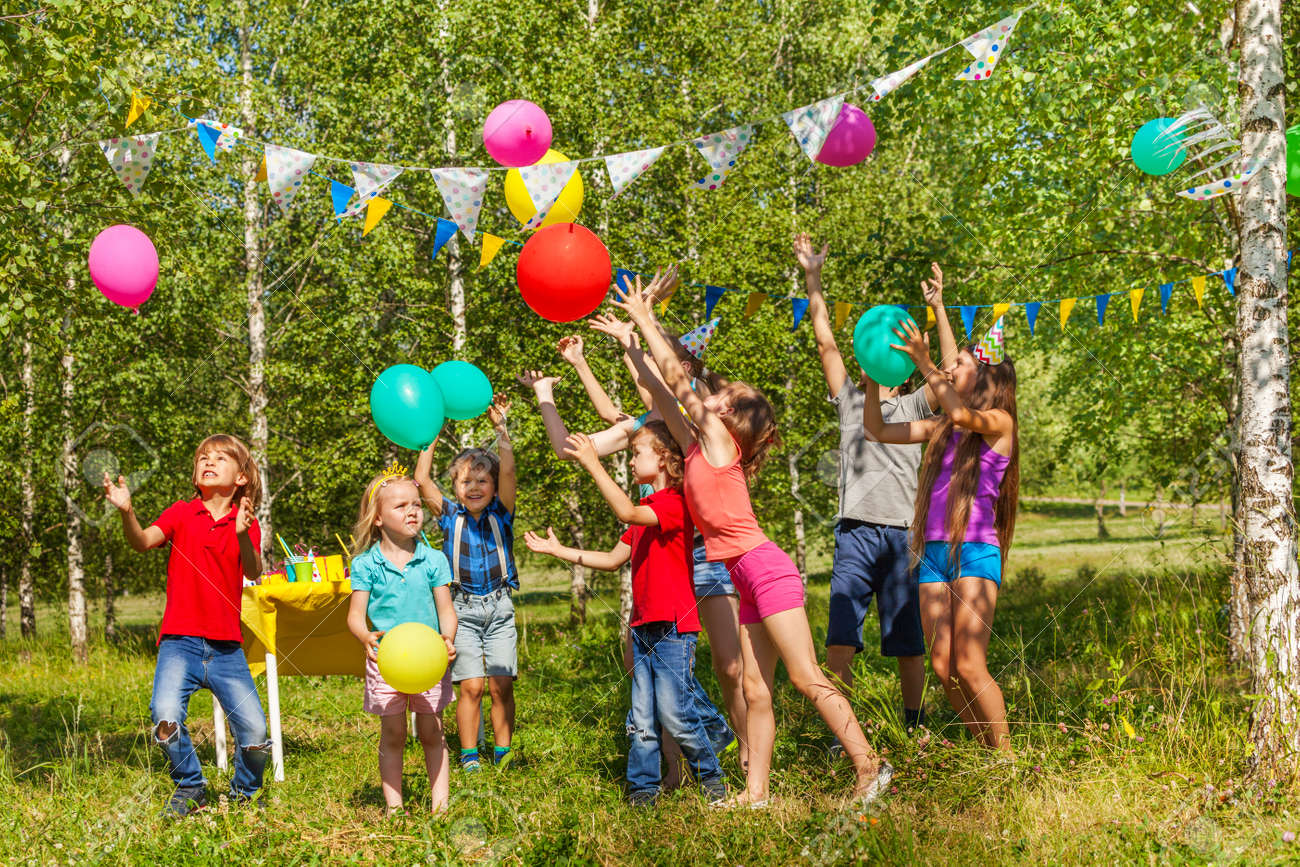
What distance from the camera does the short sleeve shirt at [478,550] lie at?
4.84 meters

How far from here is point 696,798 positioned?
3.59 metres

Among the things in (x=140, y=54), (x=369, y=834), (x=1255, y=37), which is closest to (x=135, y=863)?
(x=369, y=834)

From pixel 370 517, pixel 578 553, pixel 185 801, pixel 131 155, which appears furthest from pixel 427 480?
pixel 131 155

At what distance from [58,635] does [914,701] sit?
39.6ft

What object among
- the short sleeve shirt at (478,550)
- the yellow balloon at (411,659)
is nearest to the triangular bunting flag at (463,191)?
the short sleeve shirt at (478,550)

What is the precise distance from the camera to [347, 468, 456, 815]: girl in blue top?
3877mm

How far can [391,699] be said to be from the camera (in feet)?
12.6

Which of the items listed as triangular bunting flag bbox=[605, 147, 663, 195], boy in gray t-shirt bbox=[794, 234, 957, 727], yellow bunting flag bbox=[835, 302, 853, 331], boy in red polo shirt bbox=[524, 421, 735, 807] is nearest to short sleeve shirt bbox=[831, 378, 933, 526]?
boy in gray t-shirt bbox=[794, 234, 957, 727]

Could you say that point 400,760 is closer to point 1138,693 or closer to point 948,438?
point 948,438

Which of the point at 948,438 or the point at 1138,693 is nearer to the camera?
the point at 948,438

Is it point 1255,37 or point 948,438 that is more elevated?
point 1255,37

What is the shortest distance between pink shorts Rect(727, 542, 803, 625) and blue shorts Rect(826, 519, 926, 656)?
0.83 metres

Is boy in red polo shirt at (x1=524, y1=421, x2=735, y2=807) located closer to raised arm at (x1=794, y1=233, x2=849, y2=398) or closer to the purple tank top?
raised arm at (x1=794, y1=233, x2=849, y2=398)

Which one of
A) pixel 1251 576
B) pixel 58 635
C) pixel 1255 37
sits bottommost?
pixel 58 635
